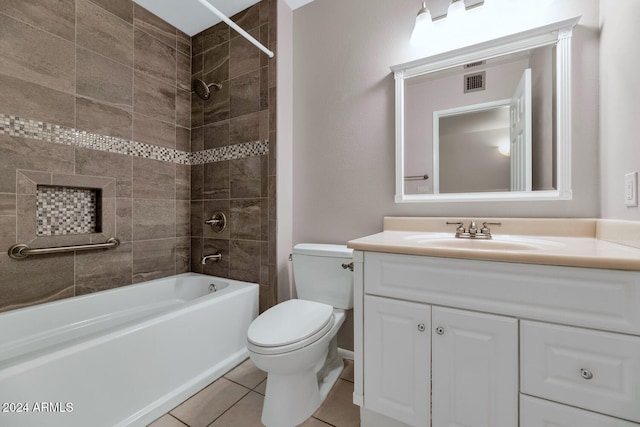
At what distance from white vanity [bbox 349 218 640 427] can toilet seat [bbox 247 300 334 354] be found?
0.23 m

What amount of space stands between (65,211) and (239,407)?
154cm

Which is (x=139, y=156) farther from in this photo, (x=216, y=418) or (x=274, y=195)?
(x=216, y=418)

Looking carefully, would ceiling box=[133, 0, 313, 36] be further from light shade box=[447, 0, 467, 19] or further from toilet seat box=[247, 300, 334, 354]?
toilet seat box=[247, 300, 334, 354]

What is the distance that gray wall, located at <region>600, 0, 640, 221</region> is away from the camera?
2.92 feet

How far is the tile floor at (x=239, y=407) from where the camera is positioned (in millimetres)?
1209

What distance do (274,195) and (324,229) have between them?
41cm

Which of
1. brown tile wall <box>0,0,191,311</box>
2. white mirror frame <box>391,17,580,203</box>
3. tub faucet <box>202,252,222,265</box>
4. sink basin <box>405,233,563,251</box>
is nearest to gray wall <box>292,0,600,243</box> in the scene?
white mirror frame <box>391,17,580,203</box>

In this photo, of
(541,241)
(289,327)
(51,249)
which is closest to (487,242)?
(541,241)

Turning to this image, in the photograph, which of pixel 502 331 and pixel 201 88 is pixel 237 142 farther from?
pixel 502 331

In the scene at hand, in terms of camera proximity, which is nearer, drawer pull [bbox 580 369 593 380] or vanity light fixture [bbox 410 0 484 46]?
drawer pull [bbox 580 369 593 380]

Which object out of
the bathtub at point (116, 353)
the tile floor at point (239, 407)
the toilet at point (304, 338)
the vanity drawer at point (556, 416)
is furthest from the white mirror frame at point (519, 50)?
the bathtub at point (116, 353)

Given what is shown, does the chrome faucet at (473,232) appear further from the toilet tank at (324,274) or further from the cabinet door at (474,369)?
the toilet tank at (324,274)

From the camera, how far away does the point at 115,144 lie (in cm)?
180

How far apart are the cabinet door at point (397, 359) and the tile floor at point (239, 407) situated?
10.8 inches
